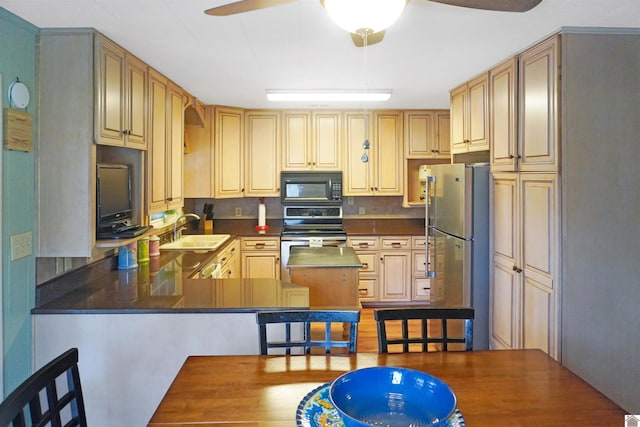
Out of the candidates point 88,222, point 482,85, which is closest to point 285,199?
point 482,85

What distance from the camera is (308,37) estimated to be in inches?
99.7

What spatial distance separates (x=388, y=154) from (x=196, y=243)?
7.96ft

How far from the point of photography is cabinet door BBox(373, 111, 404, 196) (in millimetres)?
5195

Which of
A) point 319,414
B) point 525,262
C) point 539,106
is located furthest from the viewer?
point 525,262

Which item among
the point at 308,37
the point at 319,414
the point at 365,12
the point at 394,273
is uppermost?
the point at 308,37

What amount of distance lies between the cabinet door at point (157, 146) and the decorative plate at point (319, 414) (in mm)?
2299

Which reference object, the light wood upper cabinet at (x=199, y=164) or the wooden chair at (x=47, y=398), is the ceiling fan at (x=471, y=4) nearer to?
the wooden chair at (x=47, y=398)

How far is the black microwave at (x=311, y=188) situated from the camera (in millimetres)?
5199

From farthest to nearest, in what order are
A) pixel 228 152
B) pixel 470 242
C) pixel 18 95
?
pixel 228 152, pixel 470 242, pixel 18 95

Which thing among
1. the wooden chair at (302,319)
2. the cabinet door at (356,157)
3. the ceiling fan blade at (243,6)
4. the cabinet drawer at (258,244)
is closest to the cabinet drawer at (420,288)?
the cabinet door at (356,157)

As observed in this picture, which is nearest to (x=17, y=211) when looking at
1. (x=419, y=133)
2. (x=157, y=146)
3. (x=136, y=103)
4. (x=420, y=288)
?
(x=136, y=103)

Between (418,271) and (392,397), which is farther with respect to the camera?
(418,271)

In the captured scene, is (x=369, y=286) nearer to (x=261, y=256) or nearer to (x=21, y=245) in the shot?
(x=261, y=256)

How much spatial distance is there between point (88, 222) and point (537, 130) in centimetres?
264
